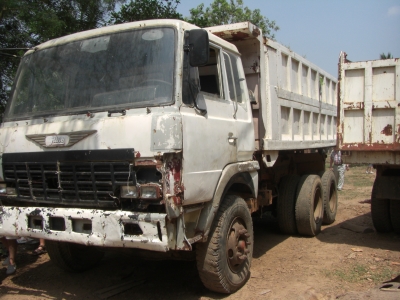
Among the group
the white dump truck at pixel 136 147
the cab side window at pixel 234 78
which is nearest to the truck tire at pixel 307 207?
the white dump truck at pixel 136 147

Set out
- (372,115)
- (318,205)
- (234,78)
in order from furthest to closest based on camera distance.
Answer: (318,205) → (372,115) → (234,78)

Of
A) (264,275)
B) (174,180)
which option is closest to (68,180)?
(174,180)

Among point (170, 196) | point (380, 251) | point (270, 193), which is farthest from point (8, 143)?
point (380, 251)

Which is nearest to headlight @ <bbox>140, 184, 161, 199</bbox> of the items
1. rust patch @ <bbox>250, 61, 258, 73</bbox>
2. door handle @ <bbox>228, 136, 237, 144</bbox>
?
door handle @ <bbox>228, 136, 237, 144</bbox>

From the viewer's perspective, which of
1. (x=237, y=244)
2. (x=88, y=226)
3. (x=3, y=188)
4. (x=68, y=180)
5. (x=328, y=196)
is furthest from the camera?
(x=328, y=196)

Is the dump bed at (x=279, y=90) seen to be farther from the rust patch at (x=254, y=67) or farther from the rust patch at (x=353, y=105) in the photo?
the rust patch at (x=353, y=105)

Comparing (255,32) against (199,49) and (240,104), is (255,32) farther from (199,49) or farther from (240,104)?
(199,49)

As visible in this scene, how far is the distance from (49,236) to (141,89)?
1497 millimetres

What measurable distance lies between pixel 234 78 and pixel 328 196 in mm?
3751

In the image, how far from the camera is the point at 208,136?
3.73 meters

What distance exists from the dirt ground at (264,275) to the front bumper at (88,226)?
103cm

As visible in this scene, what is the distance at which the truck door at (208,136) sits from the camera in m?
3.41

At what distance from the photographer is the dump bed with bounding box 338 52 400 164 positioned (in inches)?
207

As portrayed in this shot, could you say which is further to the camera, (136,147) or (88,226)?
(88,226)
